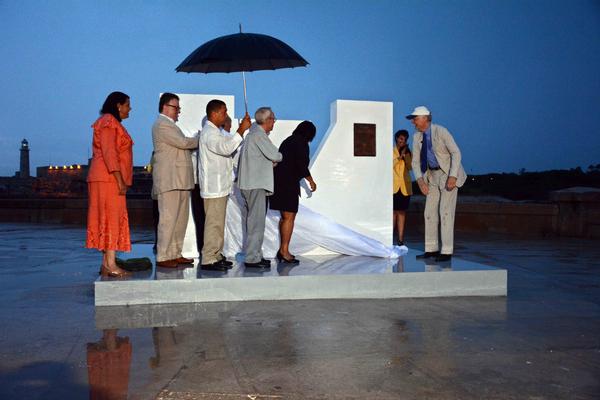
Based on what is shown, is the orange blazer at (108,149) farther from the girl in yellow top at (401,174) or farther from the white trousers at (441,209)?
the girl in yellow top at (401,174)

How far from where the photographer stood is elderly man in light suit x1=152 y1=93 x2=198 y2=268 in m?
5.84

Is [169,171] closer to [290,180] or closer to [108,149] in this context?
[108,149]

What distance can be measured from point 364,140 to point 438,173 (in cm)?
139

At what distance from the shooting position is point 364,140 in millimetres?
7723

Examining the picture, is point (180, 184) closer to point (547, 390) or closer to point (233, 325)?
point (233, 325)

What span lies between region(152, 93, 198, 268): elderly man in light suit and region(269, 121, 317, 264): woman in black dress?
0.99m

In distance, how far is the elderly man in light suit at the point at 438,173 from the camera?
6.51 meters

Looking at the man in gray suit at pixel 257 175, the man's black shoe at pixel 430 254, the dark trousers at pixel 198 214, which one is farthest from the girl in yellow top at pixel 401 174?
the man in gray suit at pixel 257 175

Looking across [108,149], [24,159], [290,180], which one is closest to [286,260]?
[290,180]

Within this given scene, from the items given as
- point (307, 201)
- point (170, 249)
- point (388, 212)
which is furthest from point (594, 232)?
point (170, 249)

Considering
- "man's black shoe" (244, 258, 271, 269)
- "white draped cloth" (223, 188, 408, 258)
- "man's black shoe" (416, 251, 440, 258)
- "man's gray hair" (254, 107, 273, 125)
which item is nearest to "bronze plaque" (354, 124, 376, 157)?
"white draped cloth" (223, 188, 408, 258)

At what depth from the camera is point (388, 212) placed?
781 centimetres

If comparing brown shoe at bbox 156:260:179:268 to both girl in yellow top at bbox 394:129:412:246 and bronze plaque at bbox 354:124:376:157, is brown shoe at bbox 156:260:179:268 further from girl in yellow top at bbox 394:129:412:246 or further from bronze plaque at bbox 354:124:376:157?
girl in yellow top at bbox 394:129:412:246

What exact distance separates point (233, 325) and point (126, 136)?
227 cm
